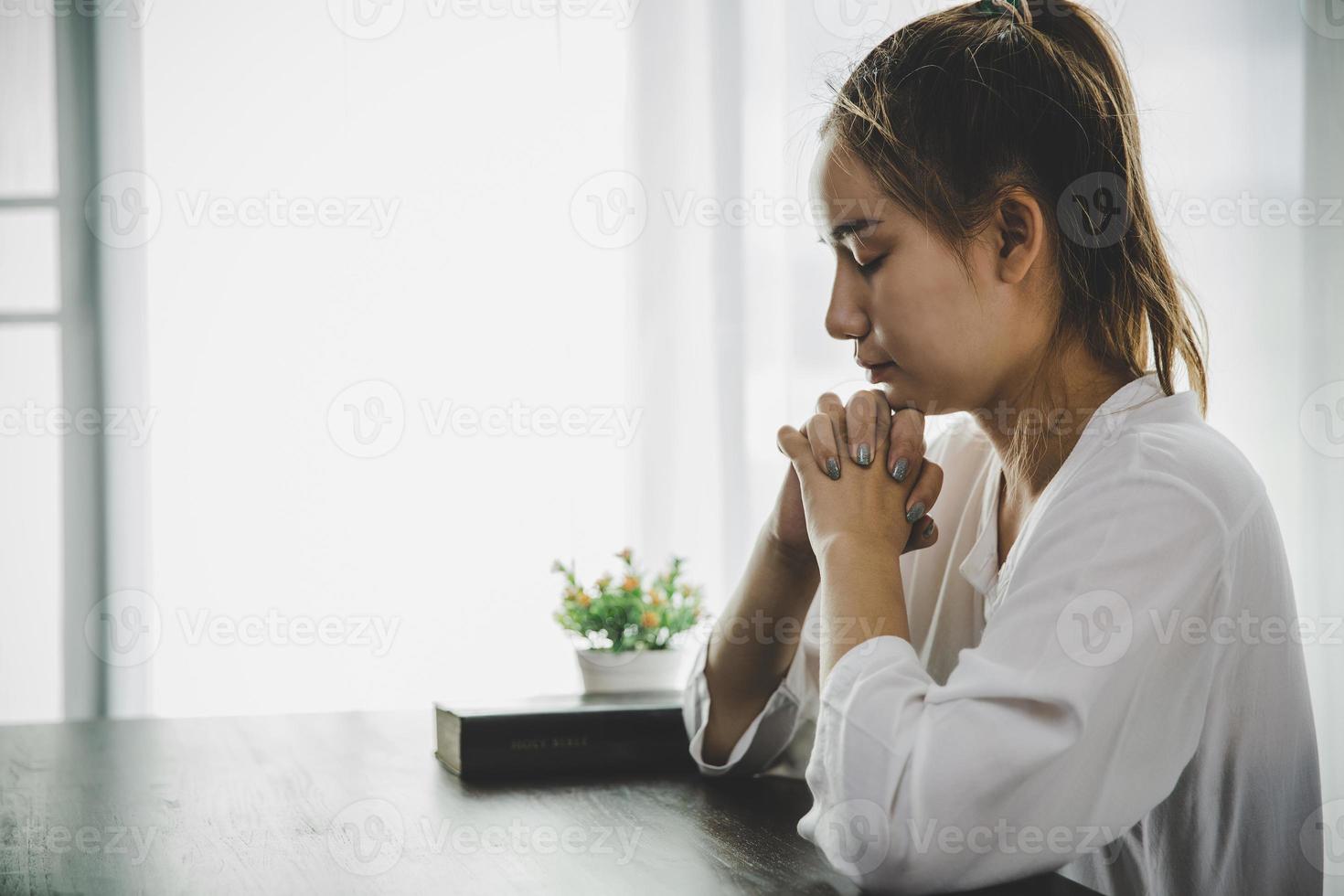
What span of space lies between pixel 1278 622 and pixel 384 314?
2.18m

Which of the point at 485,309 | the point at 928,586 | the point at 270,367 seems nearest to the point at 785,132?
the point at 485,309

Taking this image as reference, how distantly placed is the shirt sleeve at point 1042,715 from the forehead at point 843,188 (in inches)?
12.3

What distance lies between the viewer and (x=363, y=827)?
3.11 ft

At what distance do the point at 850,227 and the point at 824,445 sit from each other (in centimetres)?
20

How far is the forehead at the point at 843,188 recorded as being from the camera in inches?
39.7

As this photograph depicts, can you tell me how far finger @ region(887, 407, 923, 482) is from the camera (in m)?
1.02

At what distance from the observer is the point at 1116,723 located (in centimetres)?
79

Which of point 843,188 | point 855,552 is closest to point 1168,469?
point 855,552

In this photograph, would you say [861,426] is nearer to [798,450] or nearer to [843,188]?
[798,450]

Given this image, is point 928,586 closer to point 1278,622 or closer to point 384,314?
point 1278,622

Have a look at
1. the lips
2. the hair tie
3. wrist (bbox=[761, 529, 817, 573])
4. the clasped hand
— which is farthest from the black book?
the hair tie

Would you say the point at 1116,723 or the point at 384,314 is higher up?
the point at 384,314

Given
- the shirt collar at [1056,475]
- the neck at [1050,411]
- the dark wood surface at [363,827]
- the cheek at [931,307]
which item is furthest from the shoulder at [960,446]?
the dark wood surface at [363,827]

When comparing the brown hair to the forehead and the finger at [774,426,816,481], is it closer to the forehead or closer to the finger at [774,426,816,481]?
the forehead
